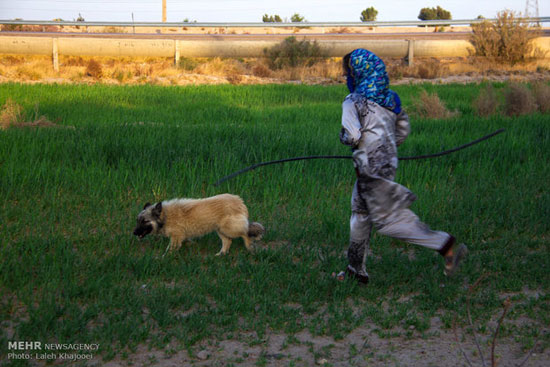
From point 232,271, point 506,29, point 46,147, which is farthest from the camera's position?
point 506,29

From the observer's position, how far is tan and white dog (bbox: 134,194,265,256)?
21.0 ft

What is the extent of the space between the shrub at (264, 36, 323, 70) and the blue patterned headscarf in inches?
871

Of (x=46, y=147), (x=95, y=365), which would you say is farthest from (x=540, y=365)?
(x=46, y=147)

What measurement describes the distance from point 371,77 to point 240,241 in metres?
2.80

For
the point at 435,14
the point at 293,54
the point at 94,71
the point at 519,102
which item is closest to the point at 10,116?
the point at 94,71

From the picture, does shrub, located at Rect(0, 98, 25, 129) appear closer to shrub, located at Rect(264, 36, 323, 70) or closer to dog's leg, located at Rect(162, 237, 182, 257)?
dog's leg, located at Rect(162, 237, 182, 257)

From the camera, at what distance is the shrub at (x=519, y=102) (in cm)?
1573

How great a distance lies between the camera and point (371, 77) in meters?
5.41

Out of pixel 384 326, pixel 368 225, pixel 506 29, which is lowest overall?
pixel 384 326

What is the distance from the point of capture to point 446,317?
5.10m

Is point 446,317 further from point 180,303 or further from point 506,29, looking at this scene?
point 506,29

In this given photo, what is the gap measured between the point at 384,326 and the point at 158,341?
1950mm

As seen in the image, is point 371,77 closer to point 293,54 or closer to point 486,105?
point 486,105

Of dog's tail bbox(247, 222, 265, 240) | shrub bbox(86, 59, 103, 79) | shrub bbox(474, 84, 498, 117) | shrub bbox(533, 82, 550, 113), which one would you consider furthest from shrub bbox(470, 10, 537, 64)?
dog's tail bbox(247, 222, 265, 240)
